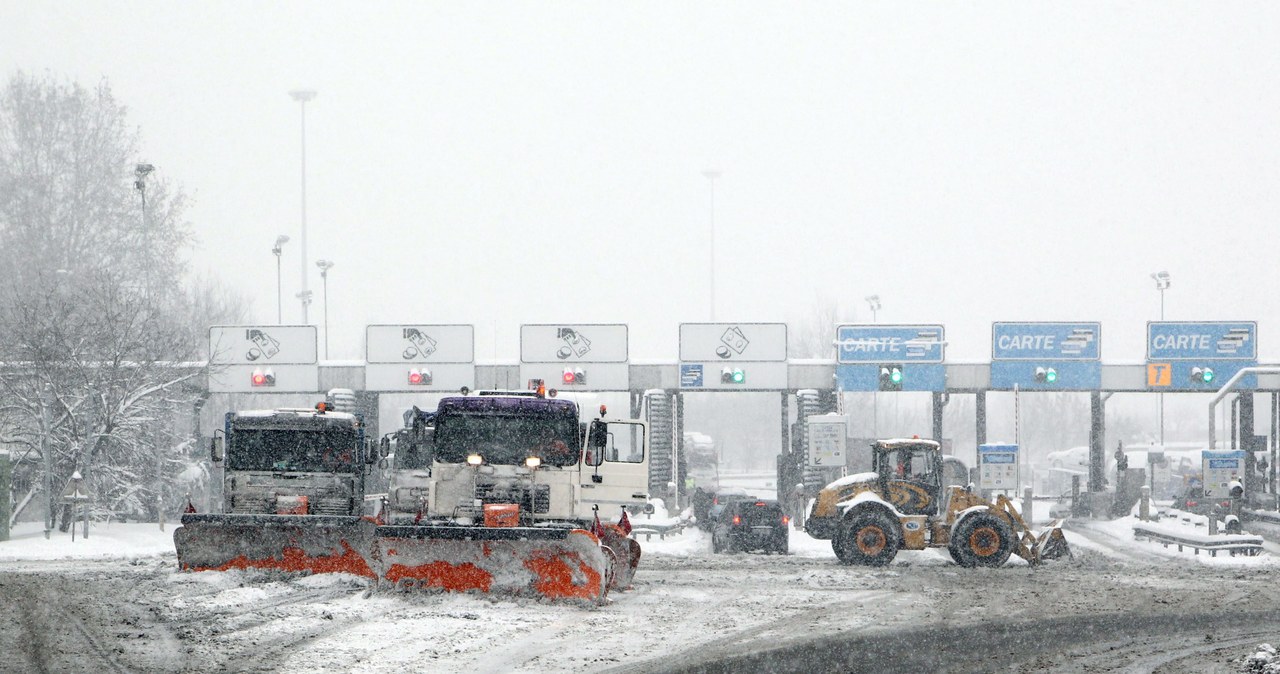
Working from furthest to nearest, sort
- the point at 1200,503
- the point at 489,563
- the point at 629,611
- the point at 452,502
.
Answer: the point at 1200,503 → the point at 452,502 → the point at 489,563 → the point at 629,611

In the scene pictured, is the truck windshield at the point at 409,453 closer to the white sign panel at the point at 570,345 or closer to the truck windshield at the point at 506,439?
the truck windshield at the point at 506,439

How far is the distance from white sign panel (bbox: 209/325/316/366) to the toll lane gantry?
26 mm

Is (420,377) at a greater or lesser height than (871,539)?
greater

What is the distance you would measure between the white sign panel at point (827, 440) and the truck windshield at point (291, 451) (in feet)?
53.7

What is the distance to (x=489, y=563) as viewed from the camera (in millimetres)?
17250

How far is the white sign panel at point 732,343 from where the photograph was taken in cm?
3834

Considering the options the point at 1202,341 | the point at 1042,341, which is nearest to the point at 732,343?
the point at 1042,341

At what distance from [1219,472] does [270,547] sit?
845 inches

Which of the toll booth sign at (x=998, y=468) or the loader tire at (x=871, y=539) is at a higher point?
the toll booth sign at (x=998, y=468)

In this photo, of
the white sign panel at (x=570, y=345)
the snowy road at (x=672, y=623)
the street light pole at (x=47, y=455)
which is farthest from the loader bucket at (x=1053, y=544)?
the street light pole at (x=47, y=455)

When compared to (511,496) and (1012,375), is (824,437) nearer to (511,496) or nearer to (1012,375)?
(1012,375)

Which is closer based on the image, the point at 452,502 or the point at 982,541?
the point at 452,502

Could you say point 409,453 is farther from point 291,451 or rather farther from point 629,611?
point 629,611

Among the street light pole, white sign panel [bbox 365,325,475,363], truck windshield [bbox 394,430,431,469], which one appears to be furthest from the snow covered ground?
white sign panel [bbox 365,325,475,363]
